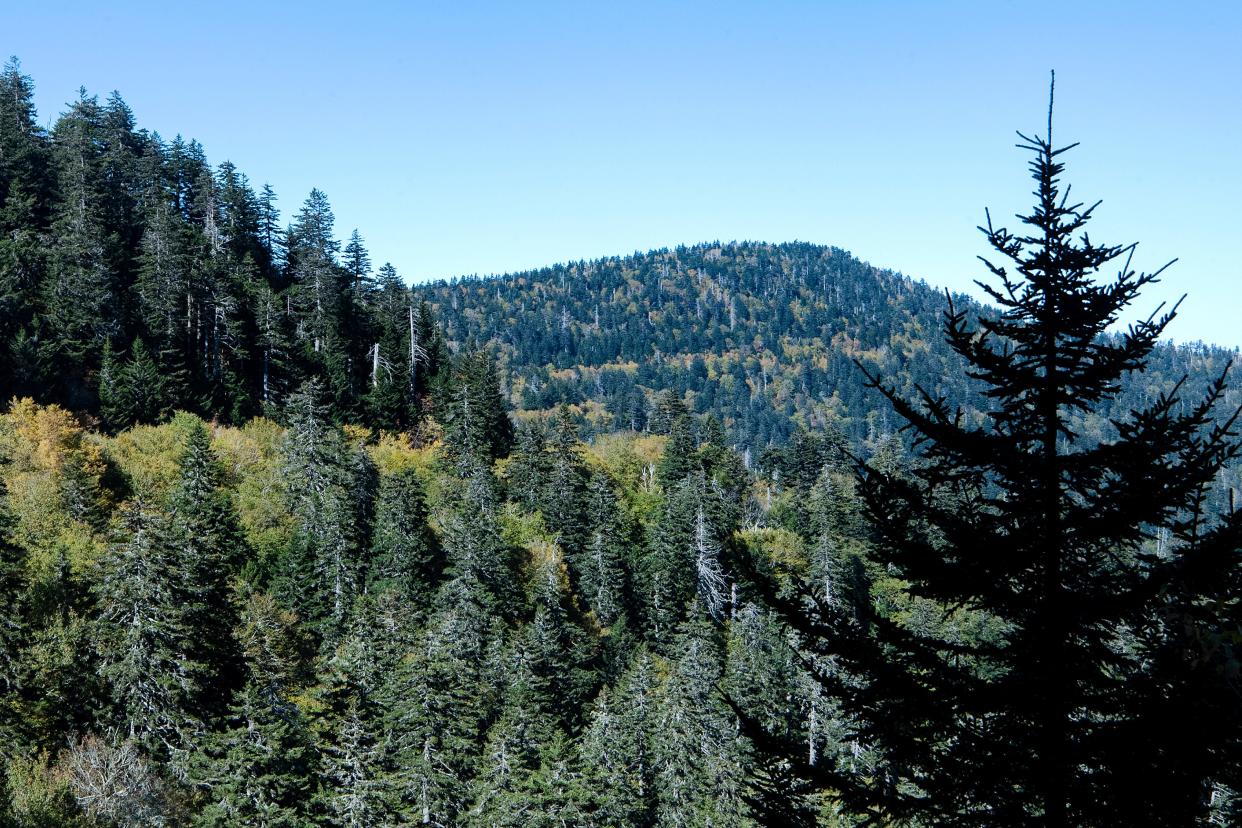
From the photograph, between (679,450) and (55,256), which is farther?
(679,450)

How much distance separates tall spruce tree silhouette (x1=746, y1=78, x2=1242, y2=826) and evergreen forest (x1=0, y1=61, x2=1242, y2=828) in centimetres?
4

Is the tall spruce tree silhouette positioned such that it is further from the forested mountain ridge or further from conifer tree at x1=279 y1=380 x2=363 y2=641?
the forested mountain ridge

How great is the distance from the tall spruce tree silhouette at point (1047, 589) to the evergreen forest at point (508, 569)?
36 millimetres

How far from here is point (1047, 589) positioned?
7.38 meters

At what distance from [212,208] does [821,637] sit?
82.5m

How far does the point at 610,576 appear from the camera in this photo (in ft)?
196

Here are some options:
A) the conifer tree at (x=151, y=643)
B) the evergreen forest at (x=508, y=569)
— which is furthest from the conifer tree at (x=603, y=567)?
the conifer tree at (x=151, y=643)

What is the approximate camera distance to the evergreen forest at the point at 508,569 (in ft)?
23.8

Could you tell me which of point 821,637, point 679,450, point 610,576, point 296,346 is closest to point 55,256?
point 296,346

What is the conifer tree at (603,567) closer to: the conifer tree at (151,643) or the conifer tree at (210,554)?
the conifer tree at (210,554)

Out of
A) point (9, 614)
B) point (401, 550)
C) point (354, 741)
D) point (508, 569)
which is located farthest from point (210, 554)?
point (508, 569)

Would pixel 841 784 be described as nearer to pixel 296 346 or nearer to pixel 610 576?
pixel 610 576

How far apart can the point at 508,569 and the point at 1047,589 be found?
4870 centimetres

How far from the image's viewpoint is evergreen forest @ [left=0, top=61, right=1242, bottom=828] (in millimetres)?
7254
